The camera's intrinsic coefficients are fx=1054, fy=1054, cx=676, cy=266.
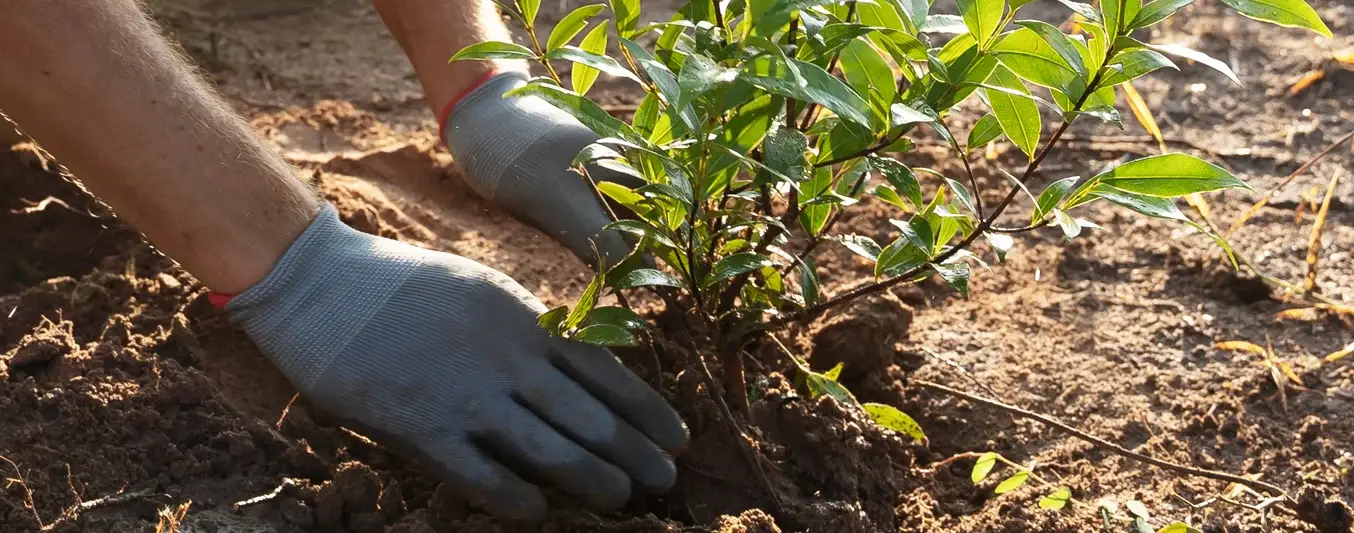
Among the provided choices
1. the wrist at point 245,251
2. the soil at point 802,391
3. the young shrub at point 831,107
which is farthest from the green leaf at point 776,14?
the wrist at point 245,251

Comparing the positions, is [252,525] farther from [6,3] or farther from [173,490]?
[6,3]

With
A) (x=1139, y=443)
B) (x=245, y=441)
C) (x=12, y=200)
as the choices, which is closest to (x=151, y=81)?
(x=245, y=441)

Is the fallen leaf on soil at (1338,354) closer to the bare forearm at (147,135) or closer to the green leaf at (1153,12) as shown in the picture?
the green leaf at (1153,12)

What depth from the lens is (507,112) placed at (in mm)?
2131

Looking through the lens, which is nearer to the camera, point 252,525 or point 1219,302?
point 252,525

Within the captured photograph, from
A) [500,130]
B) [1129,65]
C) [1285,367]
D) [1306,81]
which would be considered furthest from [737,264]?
[1306,81]

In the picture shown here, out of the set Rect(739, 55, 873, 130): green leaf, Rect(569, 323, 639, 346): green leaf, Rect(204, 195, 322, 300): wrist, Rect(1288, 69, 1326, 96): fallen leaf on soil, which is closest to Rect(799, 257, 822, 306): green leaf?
Rect(569, 323, 639, 346): green leaf

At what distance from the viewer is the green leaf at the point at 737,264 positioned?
138 cm

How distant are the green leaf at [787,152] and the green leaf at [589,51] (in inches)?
11.6

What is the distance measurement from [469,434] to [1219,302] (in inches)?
61.6

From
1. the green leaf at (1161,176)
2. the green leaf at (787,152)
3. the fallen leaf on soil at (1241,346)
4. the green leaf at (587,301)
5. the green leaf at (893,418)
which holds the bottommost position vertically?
the fallen leaf on soil at (1241,346)

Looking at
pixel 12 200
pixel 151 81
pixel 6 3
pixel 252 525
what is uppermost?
pixel 6 3

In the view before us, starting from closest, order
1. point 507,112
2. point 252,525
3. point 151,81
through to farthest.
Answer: point 252,525, point 151,81, point 507,112

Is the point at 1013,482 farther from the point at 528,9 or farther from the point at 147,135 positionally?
the point at 147,135
